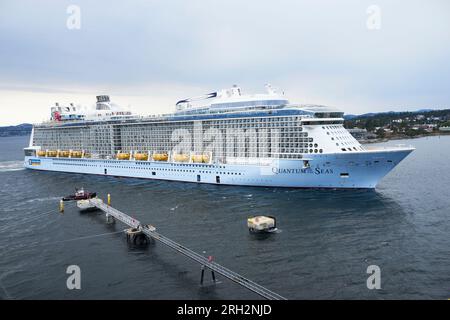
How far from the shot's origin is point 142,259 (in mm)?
30188

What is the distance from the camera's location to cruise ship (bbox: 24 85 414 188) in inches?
1964

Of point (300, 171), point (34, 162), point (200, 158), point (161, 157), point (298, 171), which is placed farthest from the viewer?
point (34, 162)

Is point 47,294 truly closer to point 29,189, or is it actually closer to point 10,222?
point 10,222

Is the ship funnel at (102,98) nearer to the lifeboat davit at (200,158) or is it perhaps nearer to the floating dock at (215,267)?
the lifeboat davit at (200,158)

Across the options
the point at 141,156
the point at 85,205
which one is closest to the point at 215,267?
the point at 85,205

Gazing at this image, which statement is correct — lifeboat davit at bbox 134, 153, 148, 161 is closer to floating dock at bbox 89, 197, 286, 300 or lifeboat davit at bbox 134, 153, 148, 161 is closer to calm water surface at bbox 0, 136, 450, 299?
calm water surface at bbox 0, 136, 450, 299

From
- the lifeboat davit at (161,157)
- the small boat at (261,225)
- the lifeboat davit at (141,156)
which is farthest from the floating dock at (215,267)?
the lifeboat davit at (141,156)

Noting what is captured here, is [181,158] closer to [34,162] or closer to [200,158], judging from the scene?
[200,158]

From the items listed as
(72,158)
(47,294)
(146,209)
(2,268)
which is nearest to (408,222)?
(146,209)

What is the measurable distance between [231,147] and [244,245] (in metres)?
28.5

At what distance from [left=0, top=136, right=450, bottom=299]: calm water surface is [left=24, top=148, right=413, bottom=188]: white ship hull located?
1.72 meters

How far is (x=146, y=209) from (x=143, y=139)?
96.8 feet

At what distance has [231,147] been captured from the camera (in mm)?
59406

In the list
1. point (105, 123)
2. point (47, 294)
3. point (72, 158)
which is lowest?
point (47, 294)
